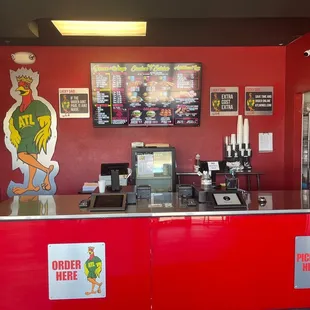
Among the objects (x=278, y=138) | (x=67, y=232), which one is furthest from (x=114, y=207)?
(x=278, y=138)

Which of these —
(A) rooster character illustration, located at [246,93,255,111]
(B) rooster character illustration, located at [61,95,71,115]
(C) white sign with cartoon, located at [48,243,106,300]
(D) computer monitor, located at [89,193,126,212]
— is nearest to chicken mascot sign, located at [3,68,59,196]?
(B) rooster character illustration, located at [61,95,71,115]

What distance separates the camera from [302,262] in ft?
8.11

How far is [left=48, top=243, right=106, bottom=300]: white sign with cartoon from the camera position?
236 cm

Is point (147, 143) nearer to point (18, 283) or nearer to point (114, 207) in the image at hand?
point (114, 207)

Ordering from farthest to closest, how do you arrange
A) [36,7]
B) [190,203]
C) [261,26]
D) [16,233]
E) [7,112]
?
[7,112]
[261,26]
[36,7]
[190,203]
[16,233]

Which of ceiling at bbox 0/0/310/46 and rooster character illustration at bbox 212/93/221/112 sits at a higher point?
ceiling at bbox 0/0/310/46

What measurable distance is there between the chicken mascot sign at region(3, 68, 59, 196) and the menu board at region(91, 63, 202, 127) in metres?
0.62

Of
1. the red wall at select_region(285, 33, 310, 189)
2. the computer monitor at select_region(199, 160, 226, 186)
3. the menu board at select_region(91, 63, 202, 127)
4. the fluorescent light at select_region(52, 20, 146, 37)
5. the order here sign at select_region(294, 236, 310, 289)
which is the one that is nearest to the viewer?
the order here sign at select_region(294, 236, 310, 289)

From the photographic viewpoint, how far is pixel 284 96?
464 centimetres

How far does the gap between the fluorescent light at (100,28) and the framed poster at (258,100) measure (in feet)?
5.14

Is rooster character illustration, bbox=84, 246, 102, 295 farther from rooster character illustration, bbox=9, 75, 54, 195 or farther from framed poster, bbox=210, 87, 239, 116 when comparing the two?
framed poster, bbox=210, 87, 239, 116

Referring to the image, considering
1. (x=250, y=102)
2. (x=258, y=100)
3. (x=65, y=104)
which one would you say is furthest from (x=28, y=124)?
(x=258, y=100)

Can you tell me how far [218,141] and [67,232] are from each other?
2.72m

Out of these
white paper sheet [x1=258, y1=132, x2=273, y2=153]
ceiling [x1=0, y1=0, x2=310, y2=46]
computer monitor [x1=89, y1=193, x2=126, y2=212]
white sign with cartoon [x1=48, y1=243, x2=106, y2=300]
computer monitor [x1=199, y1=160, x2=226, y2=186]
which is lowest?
white sign with cartoon [x1=48, y1=243, x2=106, y2=300]
